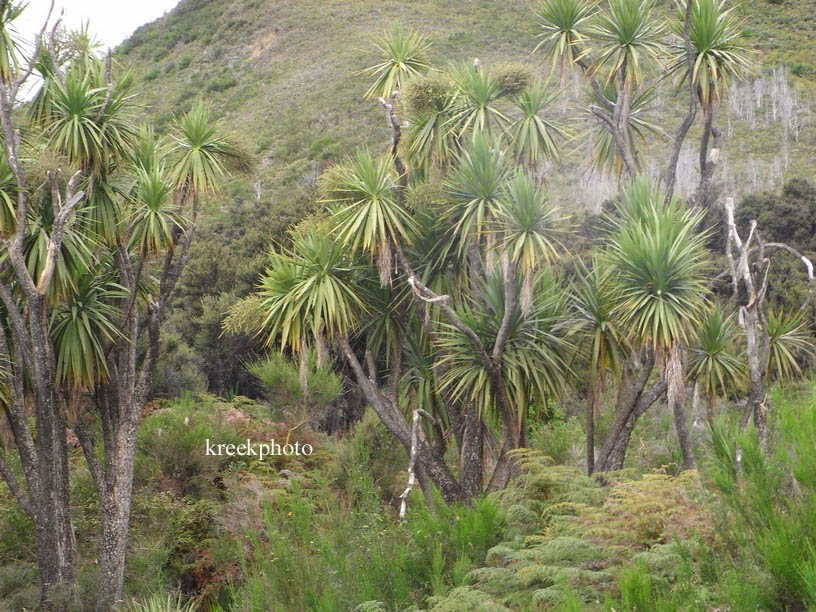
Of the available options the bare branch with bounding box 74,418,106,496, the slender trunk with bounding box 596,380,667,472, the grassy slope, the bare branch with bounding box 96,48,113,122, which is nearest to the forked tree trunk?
the slender trunk with bounding box 596,380,667,472

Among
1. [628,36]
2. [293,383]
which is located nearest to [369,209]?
[628,36]

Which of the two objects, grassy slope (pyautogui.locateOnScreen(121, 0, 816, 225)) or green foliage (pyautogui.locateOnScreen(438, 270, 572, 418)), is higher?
grassy slope (pyautogui.locateOnScreen(121, 0, 816, 225))

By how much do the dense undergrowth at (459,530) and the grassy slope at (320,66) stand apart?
34.9 ft

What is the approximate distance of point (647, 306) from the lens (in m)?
9.67

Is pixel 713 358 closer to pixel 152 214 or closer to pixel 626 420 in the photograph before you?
pixel 626 420

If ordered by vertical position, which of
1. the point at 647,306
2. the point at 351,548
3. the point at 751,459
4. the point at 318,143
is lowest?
the point at 351,548

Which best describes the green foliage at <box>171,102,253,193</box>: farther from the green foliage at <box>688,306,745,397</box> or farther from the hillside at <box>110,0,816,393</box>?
the hillside at <box>110,0,816,393</box>

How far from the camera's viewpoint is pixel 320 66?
44281 millimetres

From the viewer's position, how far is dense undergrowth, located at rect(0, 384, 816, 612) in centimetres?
537

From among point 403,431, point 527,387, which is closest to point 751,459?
point 527,387

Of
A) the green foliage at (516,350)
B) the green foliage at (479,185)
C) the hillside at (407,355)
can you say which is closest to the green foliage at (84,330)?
the hillside at (407,355)

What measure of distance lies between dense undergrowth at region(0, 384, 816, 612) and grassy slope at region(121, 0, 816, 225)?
10639 millimetres

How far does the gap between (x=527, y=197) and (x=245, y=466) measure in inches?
279

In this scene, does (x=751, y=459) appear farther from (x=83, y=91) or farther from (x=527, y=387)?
(x=83, y=91)
